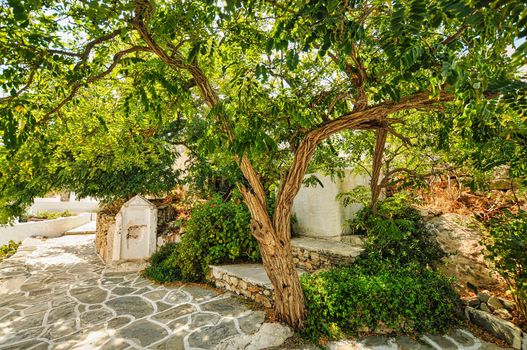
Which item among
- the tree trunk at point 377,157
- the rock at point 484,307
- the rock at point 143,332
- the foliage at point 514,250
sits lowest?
the rock at point 143,332

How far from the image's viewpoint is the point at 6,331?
4.46 m

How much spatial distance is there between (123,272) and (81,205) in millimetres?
21140

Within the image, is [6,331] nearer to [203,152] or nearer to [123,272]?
[123,272]

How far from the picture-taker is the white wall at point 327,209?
6.55 metres

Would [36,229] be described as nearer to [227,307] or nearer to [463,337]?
[227,307]

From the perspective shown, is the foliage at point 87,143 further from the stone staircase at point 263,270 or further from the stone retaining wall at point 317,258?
the stone retaining wall at point 317,258

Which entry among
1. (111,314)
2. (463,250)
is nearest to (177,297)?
(111,314)

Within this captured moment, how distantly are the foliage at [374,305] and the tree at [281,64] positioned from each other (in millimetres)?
371

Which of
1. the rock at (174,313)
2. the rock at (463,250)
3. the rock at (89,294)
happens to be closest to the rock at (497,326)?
the rock at (463,250)

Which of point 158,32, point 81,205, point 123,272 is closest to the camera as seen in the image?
point 158,32

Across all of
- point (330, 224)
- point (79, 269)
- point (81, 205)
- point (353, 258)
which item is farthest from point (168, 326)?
point (81, 205)

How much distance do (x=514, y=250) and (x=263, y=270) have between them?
14.2 feet

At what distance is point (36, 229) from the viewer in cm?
1386

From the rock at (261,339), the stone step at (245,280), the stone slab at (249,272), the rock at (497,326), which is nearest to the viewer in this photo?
the rock at (261,339)
